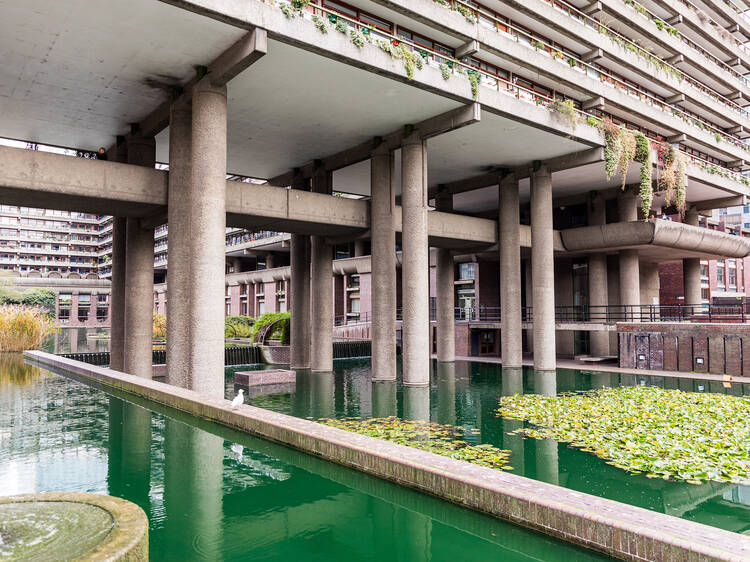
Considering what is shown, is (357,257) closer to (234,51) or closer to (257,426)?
(234,51)

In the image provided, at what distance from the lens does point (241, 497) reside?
7207mm

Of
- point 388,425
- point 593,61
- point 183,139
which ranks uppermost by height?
point 593,61

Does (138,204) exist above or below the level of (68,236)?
below

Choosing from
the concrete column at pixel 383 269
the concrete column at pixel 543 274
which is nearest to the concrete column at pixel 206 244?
the concrete column at pixel 383 269

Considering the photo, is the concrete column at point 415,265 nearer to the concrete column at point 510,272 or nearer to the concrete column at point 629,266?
the concrete column at point 510,272

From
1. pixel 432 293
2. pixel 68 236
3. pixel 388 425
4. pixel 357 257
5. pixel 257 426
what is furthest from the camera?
pixel 68 236

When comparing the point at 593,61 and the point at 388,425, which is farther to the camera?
the point at 593,61

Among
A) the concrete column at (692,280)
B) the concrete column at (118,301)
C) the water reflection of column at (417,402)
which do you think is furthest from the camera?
the concrete column at (692,280)

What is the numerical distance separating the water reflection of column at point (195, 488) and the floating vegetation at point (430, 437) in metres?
3.22

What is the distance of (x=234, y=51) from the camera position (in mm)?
15125

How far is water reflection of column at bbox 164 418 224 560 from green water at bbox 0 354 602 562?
2 centimetres

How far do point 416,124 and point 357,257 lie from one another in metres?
24.7

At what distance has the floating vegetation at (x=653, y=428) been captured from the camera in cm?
875

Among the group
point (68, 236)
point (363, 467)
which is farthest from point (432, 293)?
point (68, 236)
